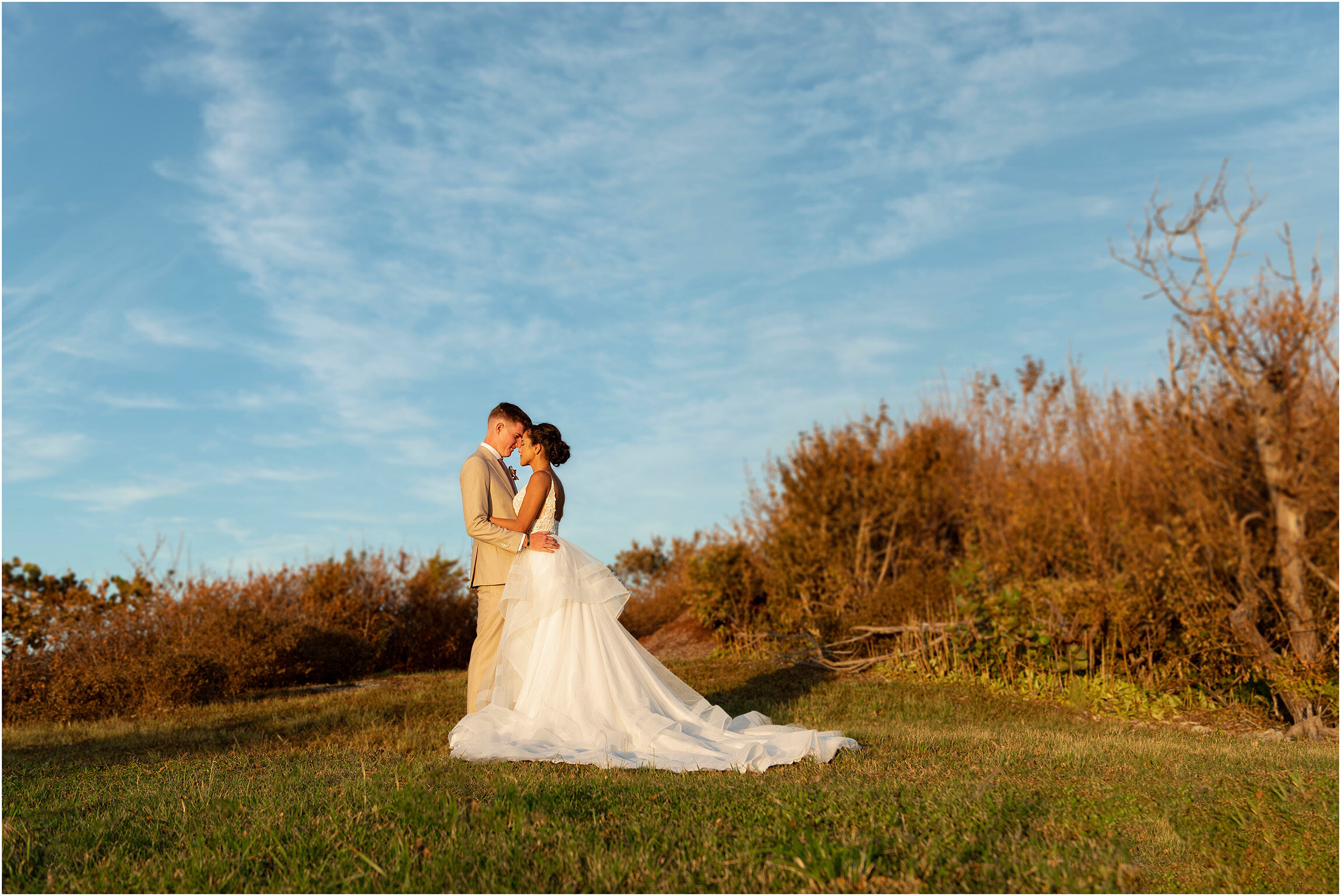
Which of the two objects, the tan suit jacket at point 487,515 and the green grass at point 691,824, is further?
the tan suit jacket at point 487,515

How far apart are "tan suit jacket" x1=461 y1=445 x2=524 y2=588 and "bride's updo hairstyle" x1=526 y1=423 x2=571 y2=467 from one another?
1.15 feet

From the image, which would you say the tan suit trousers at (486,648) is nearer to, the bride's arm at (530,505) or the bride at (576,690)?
the bride at (576,690)

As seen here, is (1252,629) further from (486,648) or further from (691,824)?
(691,824)

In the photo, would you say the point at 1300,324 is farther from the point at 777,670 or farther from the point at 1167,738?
the point at 777,670

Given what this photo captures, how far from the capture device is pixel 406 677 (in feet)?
40.6

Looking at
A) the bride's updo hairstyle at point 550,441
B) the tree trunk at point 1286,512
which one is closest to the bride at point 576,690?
the bride's updo hairstyle at point 550,441

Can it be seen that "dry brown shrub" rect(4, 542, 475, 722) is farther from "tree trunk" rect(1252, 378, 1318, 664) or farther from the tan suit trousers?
"tree trunk" rect(1252, 378, 1318, 664)

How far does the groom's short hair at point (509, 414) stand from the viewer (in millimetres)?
6840

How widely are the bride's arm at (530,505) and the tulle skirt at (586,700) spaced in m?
0.24

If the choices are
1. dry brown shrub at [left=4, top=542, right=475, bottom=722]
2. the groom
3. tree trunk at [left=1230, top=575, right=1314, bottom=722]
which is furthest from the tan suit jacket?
tree trunk at [left=1230, top=575, right=1314, bottom=722]

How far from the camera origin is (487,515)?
6.63 m

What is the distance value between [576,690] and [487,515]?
1432 mm

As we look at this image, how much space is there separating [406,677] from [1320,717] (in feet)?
35.2

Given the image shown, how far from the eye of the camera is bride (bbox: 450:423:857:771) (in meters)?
5.81
